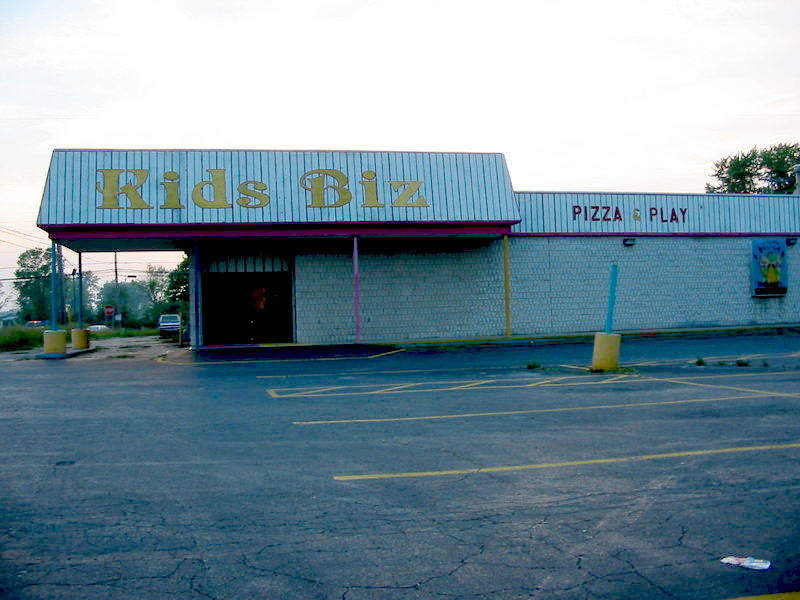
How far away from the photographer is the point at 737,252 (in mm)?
30156

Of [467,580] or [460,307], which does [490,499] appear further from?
[460,307]

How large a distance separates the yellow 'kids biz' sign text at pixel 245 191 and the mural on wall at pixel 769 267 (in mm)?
14512

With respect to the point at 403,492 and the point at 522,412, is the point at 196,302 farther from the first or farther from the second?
the point at 403,492

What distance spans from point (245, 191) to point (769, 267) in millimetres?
21055

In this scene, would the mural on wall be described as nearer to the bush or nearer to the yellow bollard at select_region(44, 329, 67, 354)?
the yellow bollard at select_region(44, 329, 67, 354)

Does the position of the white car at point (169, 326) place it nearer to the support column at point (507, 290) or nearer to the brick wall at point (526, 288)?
the brick wall at point (526, 288)

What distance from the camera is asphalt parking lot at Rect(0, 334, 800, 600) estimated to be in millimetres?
4656

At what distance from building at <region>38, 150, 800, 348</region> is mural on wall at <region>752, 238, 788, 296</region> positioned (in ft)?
0.19

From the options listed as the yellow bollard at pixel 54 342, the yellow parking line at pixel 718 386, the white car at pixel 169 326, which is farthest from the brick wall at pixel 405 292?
the white car at pixel 169 326

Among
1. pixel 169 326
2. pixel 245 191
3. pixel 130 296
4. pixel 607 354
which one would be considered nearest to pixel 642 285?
pixel 607 354

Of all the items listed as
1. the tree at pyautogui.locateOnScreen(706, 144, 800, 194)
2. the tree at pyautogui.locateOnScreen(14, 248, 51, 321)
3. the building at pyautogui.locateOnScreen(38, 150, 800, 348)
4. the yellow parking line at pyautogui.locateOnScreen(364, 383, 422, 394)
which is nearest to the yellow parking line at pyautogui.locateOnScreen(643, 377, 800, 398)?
the yellow parking line at pyautogui.locateOnScreen(364, 383, 422, 394)

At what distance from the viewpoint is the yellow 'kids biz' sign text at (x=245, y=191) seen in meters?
23.6

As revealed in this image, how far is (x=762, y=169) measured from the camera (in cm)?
6281

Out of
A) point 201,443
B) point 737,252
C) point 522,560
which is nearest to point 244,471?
point 201,443
